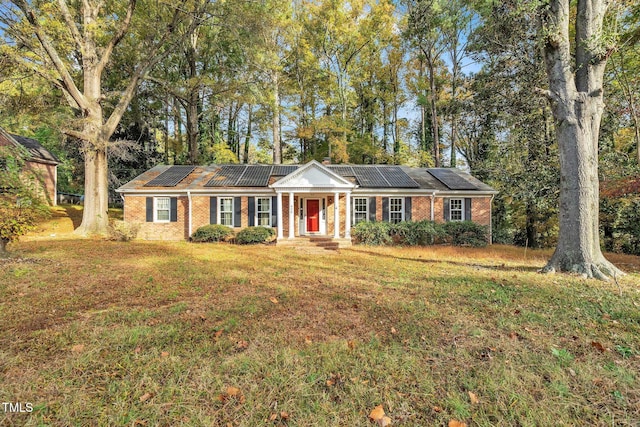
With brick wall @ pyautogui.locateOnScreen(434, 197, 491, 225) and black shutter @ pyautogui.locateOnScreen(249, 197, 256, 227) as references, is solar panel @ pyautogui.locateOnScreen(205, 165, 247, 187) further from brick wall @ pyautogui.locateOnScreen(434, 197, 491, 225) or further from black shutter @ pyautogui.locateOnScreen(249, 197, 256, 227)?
brick wall @ pyautogui.locateOnScreen(434, 197, 491, 225)

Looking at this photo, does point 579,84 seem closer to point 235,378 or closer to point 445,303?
point 445,303

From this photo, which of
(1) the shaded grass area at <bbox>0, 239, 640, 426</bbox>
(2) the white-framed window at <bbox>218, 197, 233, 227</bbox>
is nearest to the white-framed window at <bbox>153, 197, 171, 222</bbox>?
(2) the white-framed window at <bbox>218, 197, 233, 227</bbox>

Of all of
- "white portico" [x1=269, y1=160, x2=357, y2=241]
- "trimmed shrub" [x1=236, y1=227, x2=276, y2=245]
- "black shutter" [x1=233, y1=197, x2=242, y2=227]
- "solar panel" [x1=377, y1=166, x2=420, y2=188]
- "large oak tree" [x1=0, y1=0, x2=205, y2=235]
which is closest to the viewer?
"large oak tree" [x1=0, y1=0, x2=205, y2=235]

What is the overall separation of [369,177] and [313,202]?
141 inches

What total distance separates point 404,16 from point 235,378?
76.2 ft

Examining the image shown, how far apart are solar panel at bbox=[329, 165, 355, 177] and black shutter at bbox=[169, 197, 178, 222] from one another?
8764mm

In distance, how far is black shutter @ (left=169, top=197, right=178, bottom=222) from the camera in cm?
1501

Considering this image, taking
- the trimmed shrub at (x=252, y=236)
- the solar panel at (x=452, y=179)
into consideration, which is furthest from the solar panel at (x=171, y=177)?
the solar panel at (x=452, y=179)

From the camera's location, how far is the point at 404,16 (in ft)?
63.0

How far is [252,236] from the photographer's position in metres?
13.8

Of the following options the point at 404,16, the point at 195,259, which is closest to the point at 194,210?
the point at 195,259

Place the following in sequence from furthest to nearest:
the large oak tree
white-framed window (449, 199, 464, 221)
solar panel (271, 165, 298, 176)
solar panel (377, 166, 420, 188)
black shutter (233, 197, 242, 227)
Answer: solar panel (271, 165, 298, 176) < white-framed window (449, 199, 464, 221) < solar panel (377, 166, 420, 188) < black shutter (233, 197, 242, 227) < the large oak tree

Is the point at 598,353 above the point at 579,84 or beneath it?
beneath

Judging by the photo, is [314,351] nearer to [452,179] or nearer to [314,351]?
[314,351]
